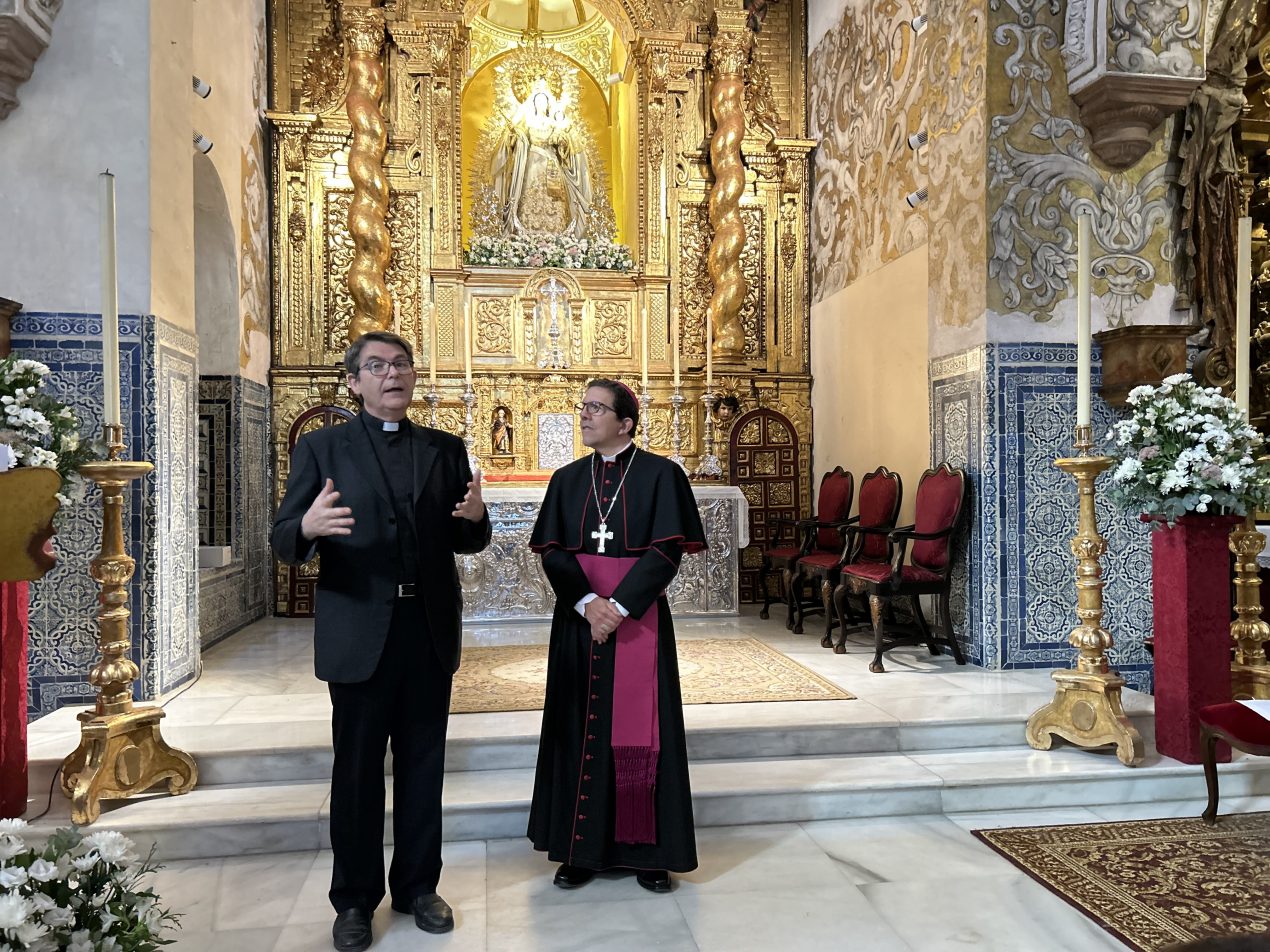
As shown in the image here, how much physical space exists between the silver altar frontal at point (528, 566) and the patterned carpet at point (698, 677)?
900 millimetres

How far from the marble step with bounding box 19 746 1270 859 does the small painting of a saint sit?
4.69m

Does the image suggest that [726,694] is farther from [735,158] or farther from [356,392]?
[735,158]

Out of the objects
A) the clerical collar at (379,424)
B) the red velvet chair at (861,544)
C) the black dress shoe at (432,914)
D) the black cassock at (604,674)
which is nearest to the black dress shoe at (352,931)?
the black dress shoe at (432,914)

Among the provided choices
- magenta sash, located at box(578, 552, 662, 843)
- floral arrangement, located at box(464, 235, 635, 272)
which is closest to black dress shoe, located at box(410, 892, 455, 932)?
magenta sash, located at box(578, 552, 662, 843)

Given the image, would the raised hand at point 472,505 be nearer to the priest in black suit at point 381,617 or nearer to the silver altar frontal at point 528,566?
the priest in black suit at point 381,617

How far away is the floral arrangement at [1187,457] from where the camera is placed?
4.01m

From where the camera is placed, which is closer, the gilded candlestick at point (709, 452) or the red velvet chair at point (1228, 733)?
the red velvet chair at point (1228, 733)

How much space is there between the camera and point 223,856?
354cm

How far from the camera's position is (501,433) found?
27.7 ft

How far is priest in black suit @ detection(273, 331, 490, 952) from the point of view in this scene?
2.79 m

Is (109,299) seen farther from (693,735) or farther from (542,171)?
(542,171)

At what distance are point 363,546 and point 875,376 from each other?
225 inches

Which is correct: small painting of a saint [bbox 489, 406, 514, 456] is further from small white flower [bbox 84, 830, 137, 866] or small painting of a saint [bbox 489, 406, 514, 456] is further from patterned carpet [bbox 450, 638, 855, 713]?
small white flower [bbox 84, 830, 137, 866]

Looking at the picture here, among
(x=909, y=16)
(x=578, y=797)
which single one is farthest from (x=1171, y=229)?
(x=578, y=797)
